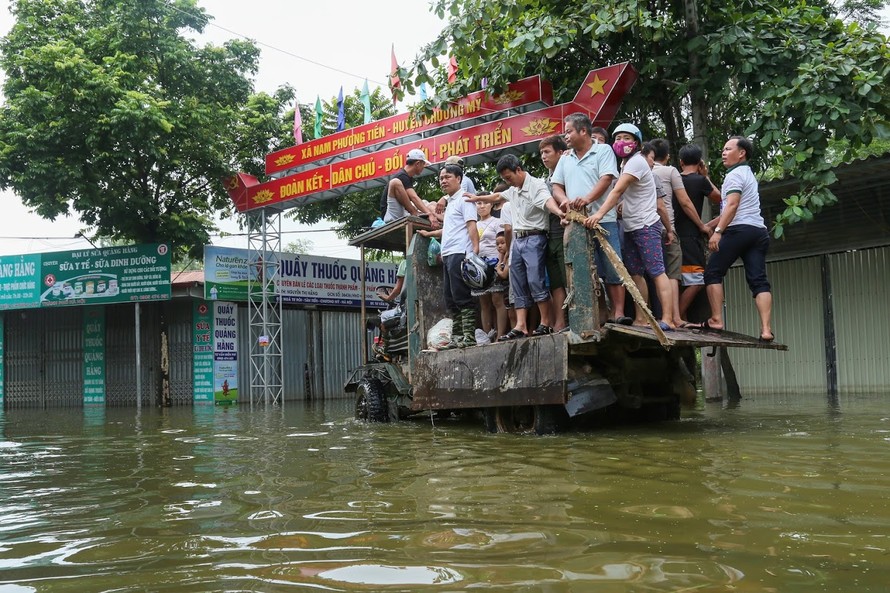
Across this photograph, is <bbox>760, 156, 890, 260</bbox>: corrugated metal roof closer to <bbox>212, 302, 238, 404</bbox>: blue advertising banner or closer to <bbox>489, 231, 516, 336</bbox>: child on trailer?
<bbox>489, 231, 516, 336</bbox>: child on trailer

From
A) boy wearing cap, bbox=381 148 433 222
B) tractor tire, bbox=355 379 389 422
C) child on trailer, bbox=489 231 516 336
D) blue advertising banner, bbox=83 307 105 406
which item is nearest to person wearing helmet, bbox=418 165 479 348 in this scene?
child on trailer, bbox=489 231 516 336

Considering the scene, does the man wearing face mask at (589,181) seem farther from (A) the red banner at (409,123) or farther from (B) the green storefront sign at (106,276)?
(B) the green storefront sign at (106,276)

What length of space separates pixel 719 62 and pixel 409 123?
580cm

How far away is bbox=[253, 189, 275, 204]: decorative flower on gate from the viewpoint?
642 inches

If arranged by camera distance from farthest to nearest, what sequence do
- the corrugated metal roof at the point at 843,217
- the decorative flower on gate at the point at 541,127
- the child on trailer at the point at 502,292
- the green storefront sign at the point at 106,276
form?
the green storefront sign at the point at 106,276
the decorative flower on gate at the point at 541,127
the corrugated metal roof at the point at 843,217
the child on trailer at the point at 502,292

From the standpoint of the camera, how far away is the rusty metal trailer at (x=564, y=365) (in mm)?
5652

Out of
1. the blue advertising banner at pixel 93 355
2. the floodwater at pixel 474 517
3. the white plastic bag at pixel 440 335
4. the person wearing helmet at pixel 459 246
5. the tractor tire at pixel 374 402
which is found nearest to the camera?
the floodwater at pixel 474 517

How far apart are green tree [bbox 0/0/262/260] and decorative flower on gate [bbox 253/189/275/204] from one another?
8.21 ft

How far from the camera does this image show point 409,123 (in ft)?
44.4

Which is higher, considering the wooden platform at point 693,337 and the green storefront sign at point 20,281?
the green storefront sign at point 20,281

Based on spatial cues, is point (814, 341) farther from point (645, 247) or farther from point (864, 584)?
point (864, 584)

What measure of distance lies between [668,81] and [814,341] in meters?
4.64

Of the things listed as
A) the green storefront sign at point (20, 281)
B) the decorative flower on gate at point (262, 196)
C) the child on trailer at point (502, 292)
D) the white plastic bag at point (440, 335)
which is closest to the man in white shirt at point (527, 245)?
the child on trailer at point (502, 292)

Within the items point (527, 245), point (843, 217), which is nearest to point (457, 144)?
point (843, 217)
